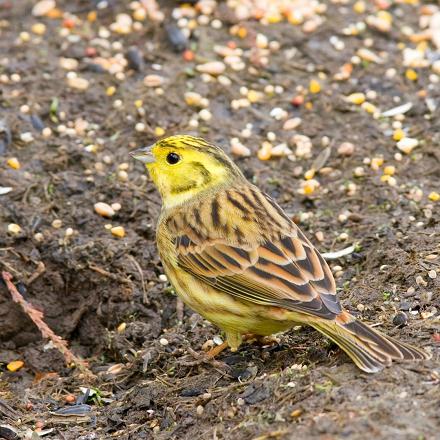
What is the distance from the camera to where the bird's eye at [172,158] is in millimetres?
6305

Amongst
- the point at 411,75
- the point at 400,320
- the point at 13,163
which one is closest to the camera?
the point at 400,320

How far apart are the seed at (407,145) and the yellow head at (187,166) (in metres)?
1.95

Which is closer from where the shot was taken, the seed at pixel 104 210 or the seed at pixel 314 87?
the seed at pixel 104 210

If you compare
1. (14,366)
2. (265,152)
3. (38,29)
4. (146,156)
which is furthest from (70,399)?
(38,29)

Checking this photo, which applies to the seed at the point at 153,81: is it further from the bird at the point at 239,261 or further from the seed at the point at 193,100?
the bird at the point at 239,261

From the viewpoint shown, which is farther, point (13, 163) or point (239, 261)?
point (13, 163)

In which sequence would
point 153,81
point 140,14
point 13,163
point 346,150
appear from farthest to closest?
point 140,14
point 153,81
point 346,150
point 13,163

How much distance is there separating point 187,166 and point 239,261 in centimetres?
95

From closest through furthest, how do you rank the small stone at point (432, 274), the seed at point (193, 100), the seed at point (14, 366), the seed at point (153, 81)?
the small stone at point (432, 274) < the seed at point (14, 366) < the seed at point (193, 100) < the seed at point (153, 81)

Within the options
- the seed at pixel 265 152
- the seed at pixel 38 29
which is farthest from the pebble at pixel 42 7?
the seed at pixel 265 152

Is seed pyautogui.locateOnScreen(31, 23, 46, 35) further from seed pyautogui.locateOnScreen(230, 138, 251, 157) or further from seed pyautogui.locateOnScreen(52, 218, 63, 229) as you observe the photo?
seed pyautogui.locateOnScreen(52, 218, 63, 229)

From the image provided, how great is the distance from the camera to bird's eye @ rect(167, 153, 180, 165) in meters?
6.30

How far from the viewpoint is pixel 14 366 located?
6539mm

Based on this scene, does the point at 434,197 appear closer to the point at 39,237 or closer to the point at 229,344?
the point at 229,344
